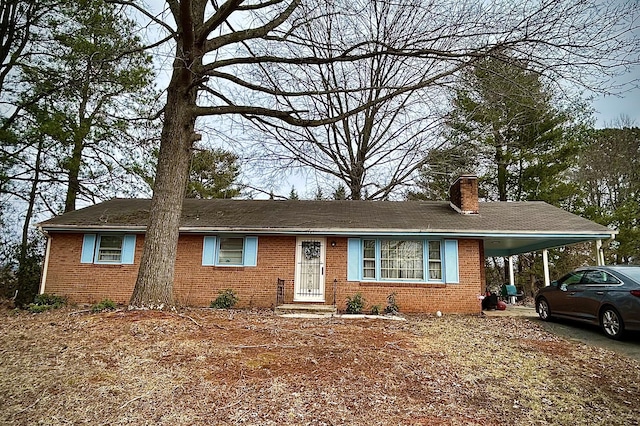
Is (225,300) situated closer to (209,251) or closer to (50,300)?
(209,251)

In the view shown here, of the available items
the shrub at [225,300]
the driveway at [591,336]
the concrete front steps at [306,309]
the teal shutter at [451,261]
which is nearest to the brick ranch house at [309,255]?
the teal shutter at [451,261]

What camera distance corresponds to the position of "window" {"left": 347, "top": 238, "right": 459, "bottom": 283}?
11.7 m

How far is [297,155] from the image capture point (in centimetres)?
1853

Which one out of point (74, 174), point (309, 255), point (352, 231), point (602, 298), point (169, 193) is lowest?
point (602, 298)

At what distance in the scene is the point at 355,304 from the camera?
1120 cm

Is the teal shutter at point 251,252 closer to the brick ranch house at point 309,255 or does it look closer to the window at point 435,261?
the brick ranch house at point 309,255

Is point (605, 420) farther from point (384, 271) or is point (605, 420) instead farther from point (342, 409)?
point (384, 271)

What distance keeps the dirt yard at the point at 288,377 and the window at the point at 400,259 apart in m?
4.40

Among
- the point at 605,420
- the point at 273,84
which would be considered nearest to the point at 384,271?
the point at 273,84

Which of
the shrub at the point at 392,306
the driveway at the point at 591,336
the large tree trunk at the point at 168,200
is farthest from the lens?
the shrub at the point at 392,306

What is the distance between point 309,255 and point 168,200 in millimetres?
5205

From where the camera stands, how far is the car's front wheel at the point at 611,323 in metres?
7.32

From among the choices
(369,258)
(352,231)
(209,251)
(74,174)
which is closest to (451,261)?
(369,258)

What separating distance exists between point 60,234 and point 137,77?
6337 millimetres
